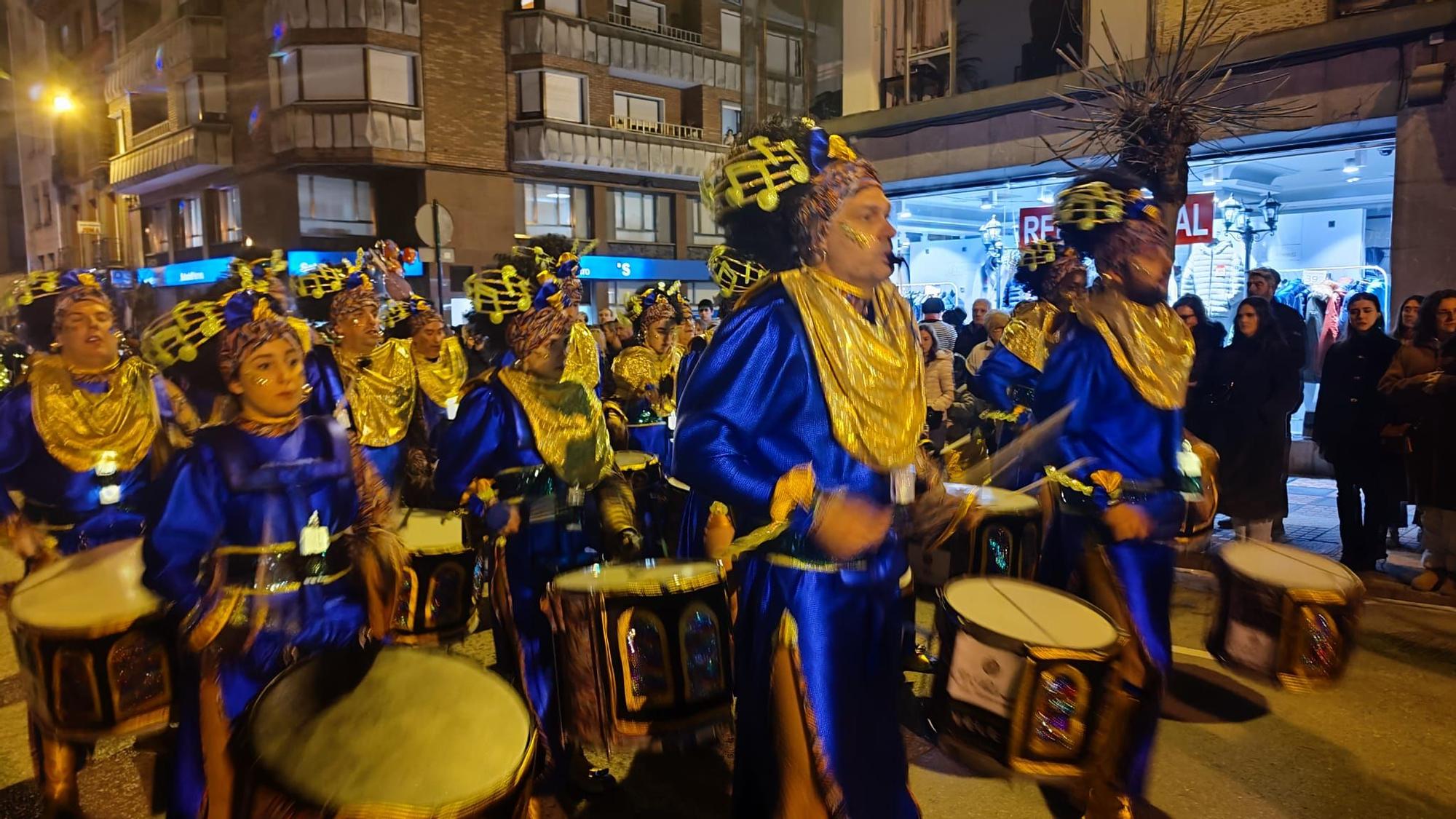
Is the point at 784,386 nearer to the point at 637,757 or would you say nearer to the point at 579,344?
the point at 579,344

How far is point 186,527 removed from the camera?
271cm

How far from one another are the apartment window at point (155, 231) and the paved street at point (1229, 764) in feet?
105

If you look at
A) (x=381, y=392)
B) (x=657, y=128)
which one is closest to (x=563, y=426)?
(x=381, y=392)

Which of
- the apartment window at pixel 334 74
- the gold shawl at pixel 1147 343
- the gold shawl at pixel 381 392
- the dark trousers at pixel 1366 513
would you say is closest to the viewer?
the gold shawl at pixel 1147 343

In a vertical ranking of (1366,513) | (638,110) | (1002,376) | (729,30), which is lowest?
(1366,513)

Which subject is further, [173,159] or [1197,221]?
[173,159]

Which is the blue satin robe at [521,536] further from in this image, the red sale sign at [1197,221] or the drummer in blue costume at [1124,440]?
the red sale sign at [1197,221]

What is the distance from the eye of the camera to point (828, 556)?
7.47ft

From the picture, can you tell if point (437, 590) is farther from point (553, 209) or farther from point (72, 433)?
point (553, 209)

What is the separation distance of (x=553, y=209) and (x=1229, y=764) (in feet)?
87.7

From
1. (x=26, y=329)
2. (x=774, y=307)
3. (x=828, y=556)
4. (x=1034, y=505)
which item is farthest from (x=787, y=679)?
(x=26, y=329)

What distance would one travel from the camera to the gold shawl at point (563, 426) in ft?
12.3

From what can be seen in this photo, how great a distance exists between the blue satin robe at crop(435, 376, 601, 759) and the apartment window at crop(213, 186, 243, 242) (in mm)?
28100

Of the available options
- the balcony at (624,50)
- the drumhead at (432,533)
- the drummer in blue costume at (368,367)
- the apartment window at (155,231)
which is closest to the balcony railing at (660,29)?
the balcony at (624,50)
